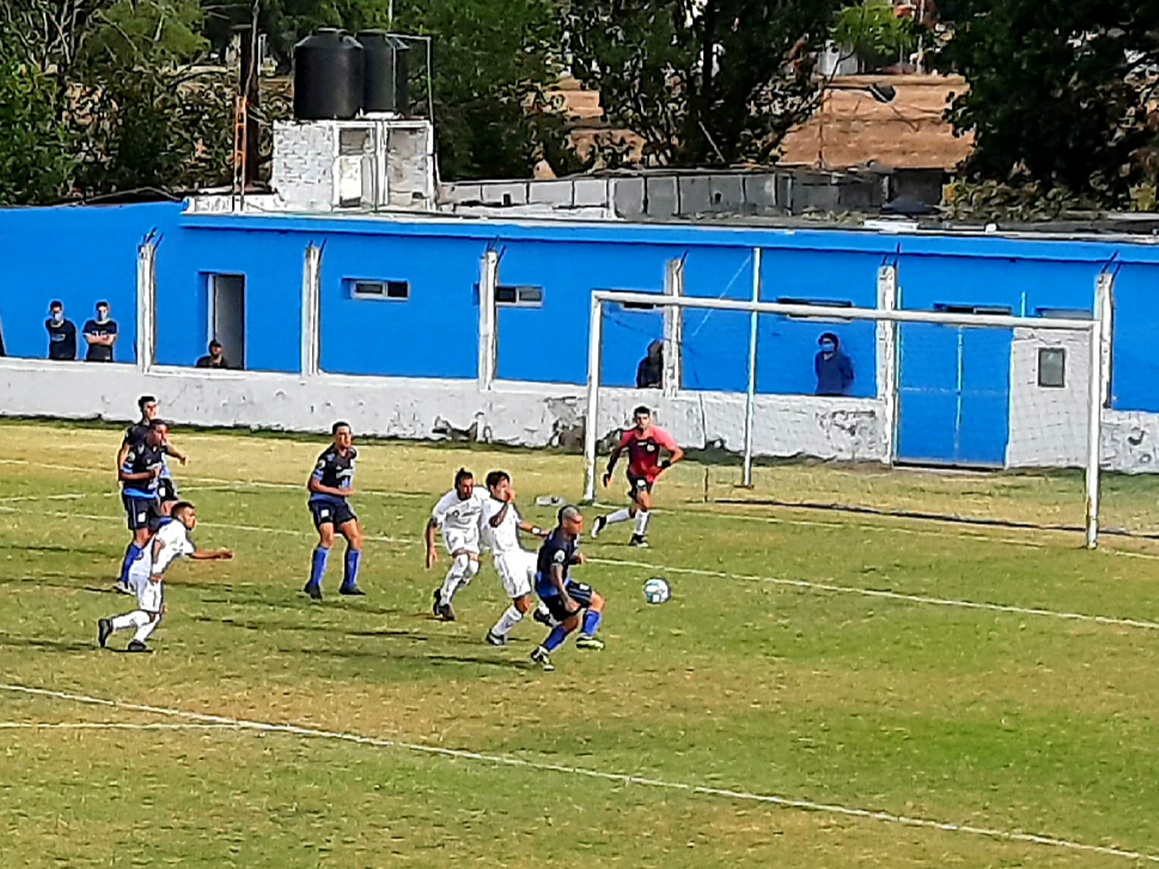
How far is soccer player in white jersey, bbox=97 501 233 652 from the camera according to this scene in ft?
61.5

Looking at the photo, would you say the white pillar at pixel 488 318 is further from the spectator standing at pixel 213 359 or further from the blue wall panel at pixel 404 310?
the spectator standing at pixel 213 359

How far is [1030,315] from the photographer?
35.9 meters

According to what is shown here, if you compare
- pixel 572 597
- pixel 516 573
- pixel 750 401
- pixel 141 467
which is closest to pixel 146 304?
pixel 750 401

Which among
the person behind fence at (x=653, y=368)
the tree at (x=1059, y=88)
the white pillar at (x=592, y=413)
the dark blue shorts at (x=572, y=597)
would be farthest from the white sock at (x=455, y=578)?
the tree at (x=1059, y=88)

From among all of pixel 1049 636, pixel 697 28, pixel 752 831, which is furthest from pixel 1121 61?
pixel 752 831

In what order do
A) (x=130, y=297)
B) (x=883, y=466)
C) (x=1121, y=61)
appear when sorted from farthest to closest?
(x=1121, y=61) < (x=130, y=297) < (x=883, y=466)

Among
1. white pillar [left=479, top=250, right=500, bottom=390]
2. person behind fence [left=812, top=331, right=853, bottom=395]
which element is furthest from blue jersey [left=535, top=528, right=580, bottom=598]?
white pillar [left=479, top=250, right=500, bottom=390]

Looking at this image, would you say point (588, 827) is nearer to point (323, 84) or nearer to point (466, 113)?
point (323, 84)

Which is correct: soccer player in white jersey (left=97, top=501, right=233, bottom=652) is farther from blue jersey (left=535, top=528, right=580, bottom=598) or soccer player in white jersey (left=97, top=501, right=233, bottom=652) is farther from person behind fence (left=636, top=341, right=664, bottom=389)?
person behind fence (left=636, top=341, right=664, bottom=389)

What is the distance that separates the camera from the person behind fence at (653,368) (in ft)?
119

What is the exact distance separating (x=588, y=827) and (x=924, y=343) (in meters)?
20.8

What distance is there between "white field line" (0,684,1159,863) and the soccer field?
3 cm

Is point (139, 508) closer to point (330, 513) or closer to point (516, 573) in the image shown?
point (330, 513)

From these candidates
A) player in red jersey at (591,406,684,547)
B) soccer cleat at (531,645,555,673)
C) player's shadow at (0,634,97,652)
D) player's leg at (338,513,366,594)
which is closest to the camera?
soccer cleat at (531,645,555,673)
